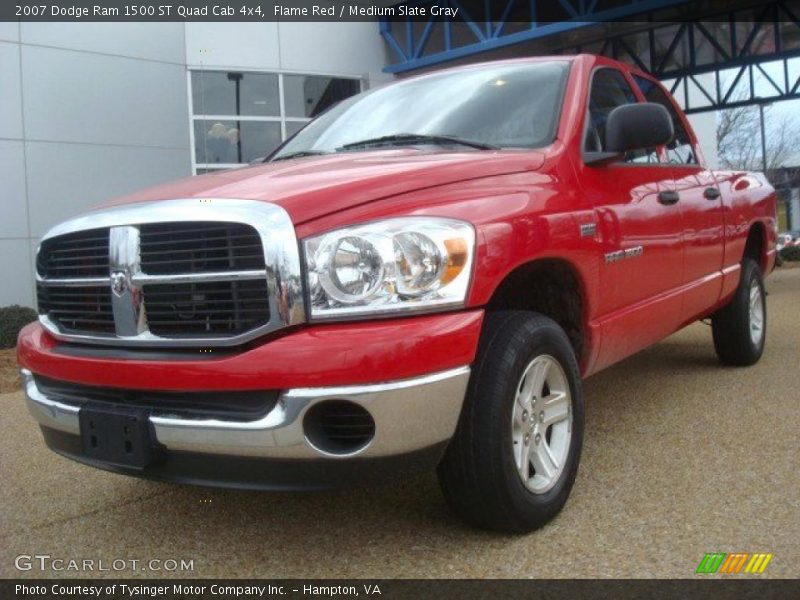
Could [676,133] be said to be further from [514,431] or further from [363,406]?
[363,406]

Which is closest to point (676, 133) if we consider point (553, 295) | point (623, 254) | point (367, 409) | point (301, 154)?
point (623, 254)

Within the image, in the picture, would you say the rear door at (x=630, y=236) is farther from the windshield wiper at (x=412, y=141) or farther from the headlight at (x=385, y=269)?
the headlight at (x=385, y=269)

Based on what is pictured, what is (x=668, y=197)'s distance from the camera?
3922 mm

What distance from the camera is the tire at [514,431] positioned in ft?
8.23

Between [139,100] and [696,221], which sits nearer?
[696,221]

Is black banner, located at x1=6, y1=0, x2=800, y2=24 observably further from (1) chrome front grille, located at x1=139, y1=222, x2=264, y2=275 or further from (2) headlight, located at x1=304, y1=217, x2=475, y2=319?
(1) chrome front grille, located at x1=139, y1=222, x2=264, y2=275

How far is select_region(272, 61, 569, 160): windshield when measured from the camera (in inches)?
135

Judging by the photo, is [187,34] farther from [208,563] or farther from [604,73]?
[208,563]

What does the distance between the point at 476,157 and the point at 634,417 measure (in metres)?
2.06

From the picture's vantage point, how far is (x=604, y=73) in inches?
156

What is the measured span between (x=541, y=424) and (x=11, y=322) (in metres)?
7.94

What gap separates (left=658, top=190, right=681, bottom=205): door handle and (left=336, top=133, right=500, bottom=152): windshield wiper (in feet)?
3.51

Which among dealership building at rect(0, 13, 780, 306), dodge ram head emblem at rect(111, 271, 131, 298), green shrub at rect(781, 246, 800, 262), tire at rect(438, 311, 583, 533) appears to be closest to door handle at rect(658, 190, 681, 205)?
tire at rect(438, 311, 583, 533)
